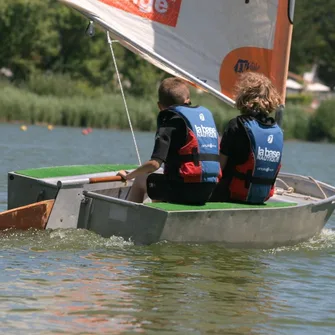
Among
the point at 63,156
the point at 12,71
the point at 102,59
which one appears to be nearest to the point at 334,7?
the point at 102,59

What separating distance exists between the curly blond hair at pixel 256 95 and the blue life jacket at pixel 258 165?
3.8 inches

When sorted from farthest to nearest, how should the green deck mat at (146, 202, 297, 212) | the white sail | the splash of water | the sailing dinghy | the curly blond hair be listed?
1. the white sail
2. the splash of water
3. the curly blond hair
4. the sailing dinghy
5. the green deck mat at (146, 202, 297, 212)

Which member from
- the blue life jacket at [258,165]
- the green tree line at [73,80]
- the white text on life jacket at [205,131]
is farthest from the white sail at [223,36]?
the green tree line at [73,80]

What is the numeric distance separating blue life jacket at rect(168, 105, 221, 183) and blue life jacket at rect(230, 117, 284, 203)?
289 mm

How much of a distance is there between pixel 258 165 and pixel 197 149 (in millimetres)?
509

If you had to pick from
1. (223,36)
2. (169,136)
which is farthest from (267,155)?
(223,36)

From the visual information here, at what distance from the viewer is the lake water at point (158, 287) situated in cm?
506

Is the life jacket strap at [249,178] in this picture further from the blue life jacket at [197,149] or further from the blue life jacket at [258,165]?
the blue life jacket at [197,149]

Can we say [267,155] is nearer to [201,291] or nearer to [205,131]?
[205,131]

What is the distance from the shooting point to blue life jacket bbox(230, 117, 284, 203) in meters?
7.10

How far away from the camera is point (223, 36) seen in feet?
27.4

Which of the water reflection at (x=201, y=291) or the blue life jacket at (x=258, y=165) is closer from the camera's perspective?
the water reflection at (x=201, y=291)

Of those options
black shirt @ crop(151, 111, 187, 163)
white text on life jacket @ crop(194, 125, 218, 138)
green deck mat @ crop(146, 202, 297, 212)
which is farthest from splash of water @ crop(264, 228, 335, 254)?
black shirt @ crop(151, 111, 187, 163)

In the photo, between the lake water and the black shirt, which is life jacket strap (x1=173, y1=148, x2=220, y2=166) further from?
the lake water
